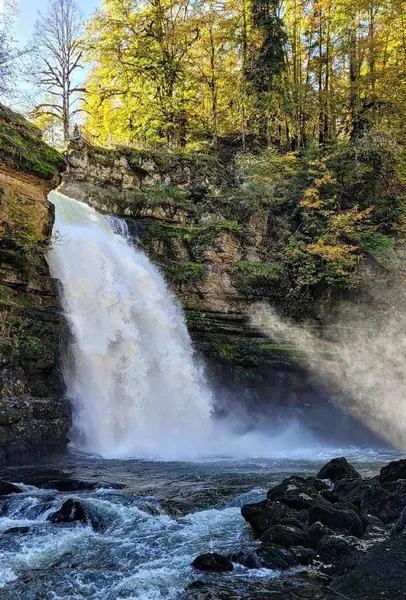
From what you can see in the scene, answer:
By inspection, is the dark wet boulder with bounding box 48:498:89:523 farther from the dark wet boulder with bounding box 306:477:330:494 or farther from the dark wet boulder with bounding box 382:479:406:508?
the dark wet boulder with bounding box 382:479:406:508

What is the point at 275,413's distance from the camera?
67.9 feet

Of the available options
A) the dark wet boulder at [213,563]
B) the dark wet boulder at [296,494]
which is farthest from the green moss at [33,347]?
the dark wet boulder at [213,563]

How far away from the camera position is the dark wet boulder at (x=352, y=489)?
888 cm

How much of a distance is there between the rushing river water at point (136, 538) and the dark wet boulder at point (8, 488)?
0.66ft

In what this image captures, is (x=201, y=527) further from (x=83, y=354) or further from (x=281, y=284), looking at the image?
(x=281, y=284)

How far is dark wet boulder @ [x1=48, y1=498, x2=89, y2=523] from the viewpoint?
835 cm

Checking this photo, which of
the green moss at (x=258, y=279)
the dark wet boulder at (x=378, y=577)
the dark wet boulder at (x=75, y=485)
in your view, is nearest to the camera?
the dark wet boulder at (x=378, y=577)

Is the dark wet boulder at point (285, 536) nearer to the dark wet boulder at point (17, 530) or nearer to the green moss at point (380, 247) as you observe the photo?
the dark wet boulder at point (17, 530)

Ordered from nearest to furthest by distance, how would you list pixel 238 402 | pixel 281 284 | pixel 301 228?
pixel 238 402 → pixel 281 284 → pixel 301 228

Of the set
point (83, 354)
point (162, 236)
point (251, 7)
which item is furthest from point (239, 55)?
point (83, 354)

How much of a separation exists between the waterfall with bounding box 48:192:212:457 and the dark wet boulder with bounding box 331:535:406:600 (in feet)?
30.5

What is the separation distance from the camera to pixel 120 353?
16672 millimetres

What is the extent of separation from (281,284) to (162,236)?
17.4ft

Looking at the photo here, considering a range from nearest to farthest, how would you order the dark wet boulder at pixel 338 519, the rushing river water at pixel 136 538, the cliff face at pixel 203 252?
the rushing river water at pixel 136 538, the dark wet boulder at pixel 338 519, the cliff face at pixel 203 252
